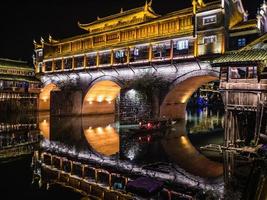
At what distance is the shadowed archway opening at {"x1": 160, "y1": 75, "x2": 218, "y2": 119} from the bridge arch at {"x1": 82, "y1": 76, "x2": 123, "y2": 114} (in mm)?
9101

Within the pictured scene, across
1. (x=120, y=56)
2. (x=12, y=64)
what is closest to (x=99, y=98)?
(x=120, y=56)

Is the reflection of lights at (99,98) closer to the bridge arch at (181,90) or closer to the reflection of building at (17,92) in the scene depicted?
the reflection of building at (17,92)

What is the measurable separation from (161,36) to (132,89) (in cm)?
765

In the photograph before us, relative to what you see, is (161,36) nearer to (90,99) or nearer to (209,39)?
(209,39)

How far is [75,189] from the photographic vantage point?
11797 millimetres

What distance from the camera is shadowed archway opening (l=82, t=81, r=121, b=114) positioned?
4325cm

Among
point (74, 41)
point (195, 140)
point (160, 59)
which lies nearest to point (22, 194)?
point (195, 140)

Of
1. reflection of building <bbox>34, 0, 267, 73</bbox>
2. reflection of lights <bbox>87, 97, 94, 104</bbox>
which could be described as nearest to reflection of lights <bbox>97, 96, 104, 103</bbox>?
reflection of lights <bbox>87, 97, 94, 104</bbox>

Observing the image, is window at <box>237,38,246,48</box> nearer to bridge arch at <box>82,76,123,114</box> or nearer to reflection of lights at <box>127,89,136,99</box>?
reflection of lights at <box>127,89,136,99</box>

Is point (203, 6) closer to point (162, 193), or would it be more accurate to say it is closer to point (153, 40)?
point (153, 40)

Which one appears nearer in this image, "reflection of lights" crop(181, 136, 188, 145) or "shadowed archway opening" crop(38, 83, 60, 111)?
"reflection of lights" crop(181, 136, 188, 145)

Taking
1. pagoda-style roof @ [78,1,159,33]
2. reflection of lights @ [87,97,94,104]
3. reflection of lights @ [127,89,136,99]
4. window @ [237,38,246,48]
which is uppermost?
pagoda-style roof @ [78,1,159,33]

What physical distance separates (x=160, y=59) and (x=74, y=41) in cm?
1851

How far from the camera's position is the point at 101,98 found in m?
47.0
